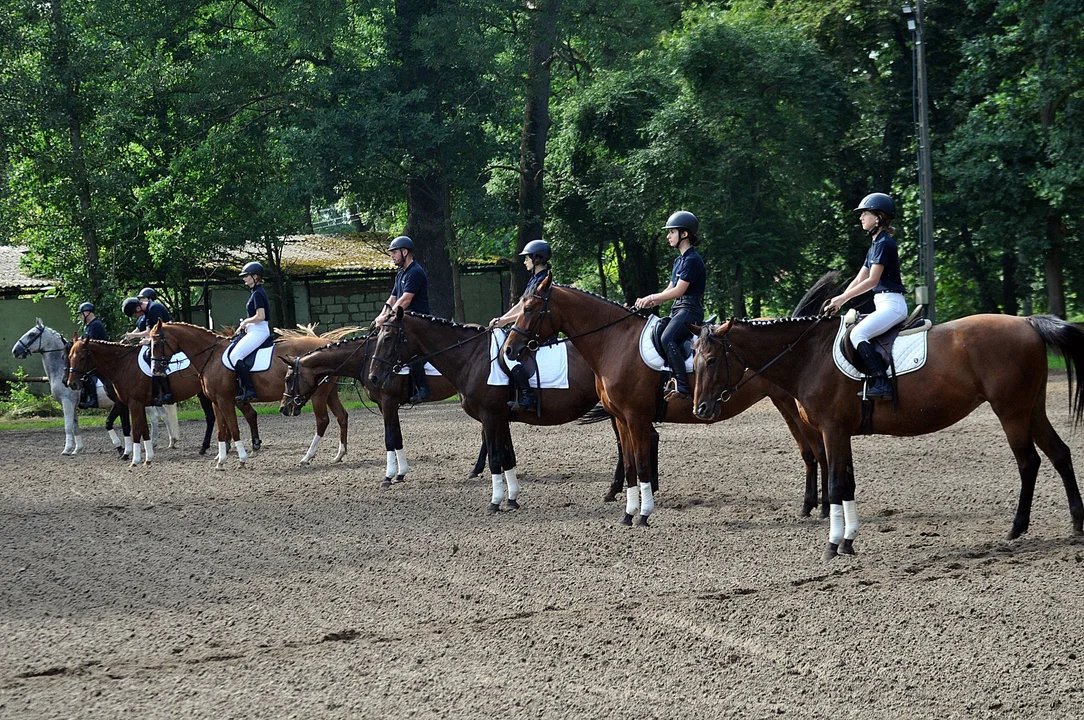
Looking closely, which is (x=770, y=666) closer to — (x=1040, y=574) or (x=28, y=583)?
(x=1040, y=574)

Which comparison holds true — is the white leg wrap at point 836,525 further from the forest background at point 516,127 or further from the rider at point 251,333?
the forest background at point 516,127

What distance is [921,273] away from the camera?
2861 centimetres

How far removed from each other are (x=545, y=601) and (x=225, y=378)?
384 inches

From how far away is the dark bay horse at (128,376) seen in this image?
17188mm

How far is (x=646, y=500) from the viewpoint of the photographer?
35.6 ft

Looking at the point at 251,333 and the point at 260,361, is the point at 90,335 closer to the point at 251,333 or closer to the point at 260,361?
the point at 251,333

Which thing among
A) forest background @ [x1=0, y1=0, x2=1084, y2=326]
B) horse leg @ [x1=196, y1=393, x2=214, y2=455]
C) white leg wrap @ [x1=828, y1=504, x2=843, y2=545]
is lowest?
white leg wrap @ [x1=828, y1=504, x2=843, y2=545]

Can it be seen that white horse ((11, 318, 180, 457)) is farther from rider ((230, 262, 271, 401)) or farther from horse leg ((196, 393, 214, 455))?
rider ((230, 262, 271, 401))

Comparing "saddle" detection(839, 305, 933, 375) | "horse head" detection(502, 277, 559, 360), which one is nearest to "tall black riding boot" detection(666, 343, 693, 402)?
"horse head" detection(502, 277, 559, 360)

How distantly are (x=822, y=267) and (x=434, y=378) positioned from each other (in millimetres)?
21992

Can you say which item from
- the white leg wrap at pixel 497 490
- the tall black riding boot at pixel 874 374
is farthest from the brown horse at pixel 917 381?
the white leg wrap at pixel 497 490

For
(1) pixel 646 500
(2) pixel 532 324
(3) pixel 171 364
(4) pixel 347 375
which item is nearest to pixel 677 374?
(1) pixel 646 500

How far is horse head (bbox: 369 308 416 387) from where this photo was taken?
43.1ft

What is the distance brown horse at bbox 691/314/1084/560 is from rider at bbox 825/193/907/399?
20 centimetres
